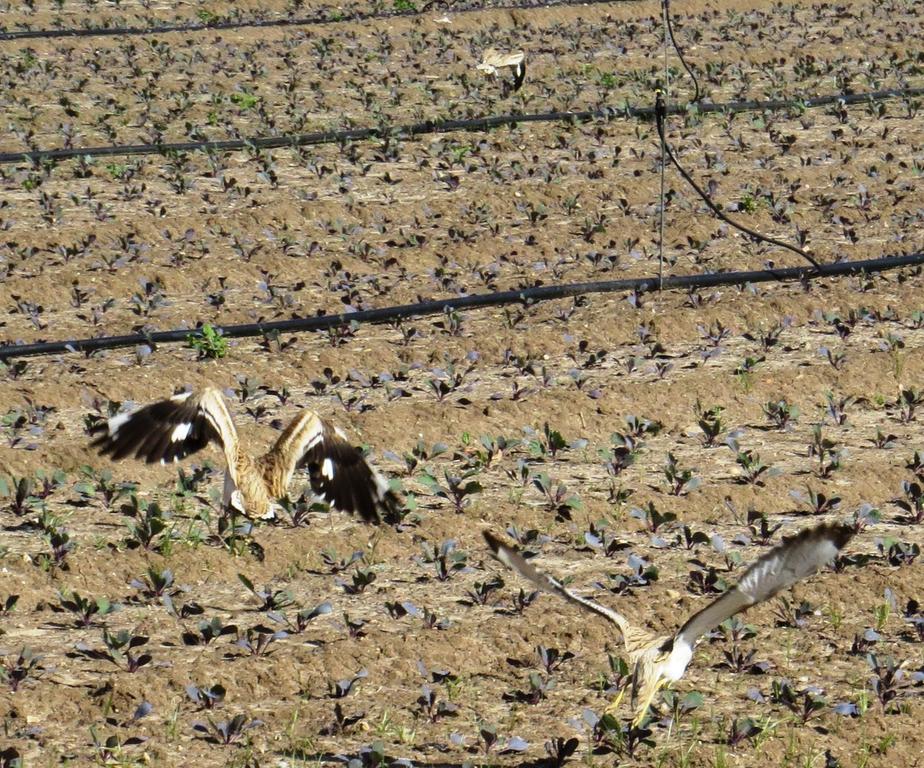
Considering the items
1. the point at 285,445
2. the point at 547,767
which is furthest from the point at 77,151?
the point at 547,767

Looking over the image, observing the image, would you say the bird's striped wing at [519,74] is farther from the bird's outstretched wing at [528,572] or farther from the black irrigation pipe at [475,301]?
the bird's outstretched wing at [528,572]

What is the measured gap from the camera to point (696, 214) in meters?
10.7

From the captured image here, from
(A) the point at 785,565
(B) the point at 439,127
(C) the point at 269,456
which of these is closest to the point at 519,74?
(B) the point at 439,127

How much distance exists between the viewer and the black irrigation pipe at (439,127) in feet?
40.4

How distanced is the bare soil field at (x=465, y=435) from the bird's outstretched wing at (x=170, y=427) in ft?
0.93

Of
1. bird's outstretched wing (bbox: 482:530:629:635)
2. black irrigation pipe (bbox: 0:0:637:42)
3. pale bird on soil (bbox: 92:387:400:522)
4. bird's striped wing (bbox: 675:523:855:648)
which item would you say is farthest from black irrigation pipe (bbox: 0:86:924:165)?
bird's striped wing (bbox: 675:523:855:648)

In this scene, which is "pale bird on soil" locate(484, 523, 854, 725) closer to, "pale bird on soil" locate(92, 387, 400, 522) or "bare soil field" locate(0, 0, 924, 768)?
"bare soil field" locate(0, 0, 924, 768)

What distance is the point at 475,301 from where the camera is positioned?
8.88 metres

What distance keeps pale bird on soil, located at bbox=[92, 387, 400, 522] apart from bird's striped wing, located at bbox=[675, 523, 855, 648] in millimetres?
2177

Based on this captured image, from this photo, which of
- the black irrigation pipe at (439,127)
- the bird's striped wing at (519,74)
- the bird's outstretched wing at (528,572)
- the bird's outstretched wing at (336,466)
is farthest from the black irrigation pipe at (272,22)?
the bird's outstretched wing at (528,572)

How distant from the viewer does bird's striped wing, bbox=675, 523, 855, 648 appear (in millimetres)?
3525

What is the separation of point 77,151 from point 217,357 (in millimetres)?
4903

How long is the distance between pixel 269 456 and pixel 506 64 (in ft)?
32.7

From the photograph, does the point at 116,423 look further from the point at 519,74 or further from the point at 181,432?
the point at 519,74
